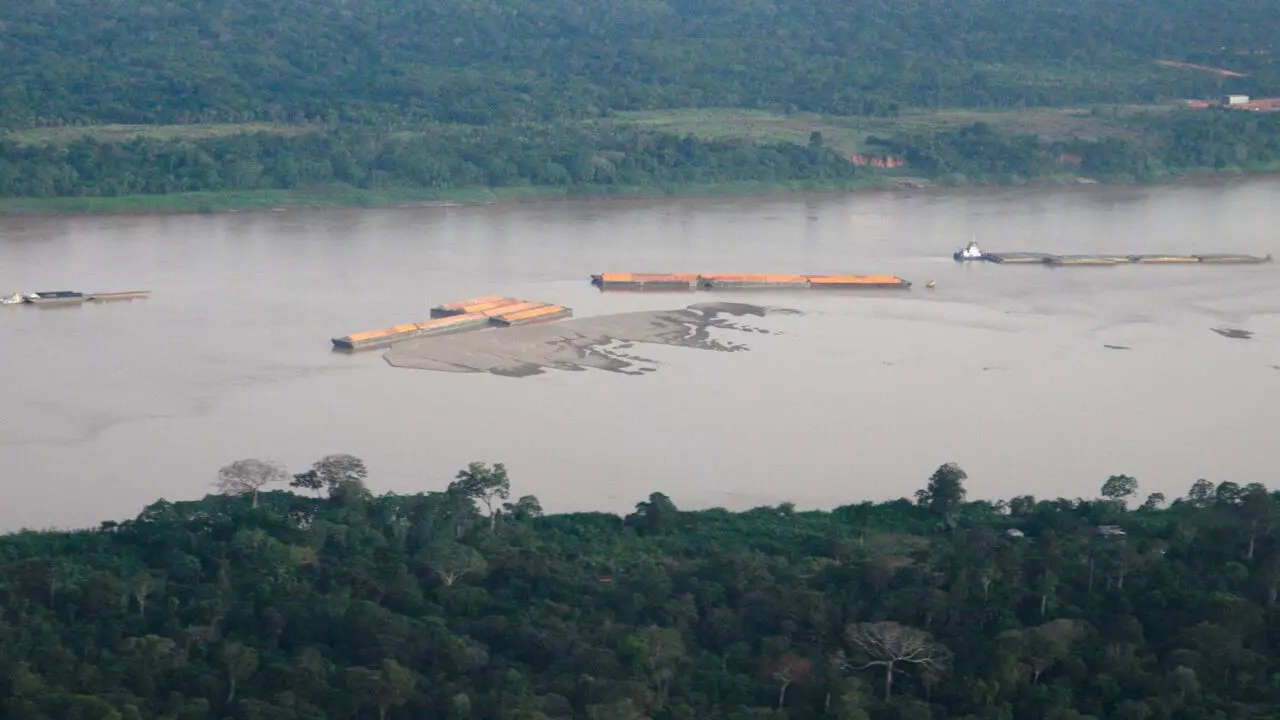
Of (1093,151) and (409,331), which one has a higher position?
(1093,151)

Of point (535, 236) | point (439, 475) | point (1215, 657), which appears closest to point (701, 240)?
point (535, 236)

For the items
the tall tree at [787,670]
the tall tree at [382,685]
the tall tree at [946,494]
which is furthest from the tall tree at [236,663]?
the tall tree at [946,494]

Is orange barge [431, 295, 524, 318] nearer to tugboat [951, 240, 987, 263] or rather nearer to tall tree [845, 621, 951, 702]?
tugboat [951, 240, 987, 263]

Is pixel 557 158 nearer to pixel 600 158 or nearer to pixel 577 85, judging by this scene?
pixel 600 158

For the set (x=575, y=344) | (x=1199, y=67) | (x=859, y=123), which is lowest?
(x=575, y=344)

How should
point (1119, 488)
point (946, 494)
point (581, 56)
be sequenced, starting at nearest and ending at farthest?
point (946, 494) < point (1119, 488) < point (581, 56)

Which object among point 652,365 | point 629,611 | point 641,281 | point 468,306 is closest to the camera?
point 629,611

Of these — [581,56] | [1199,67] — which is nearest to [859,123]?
[581,56]
